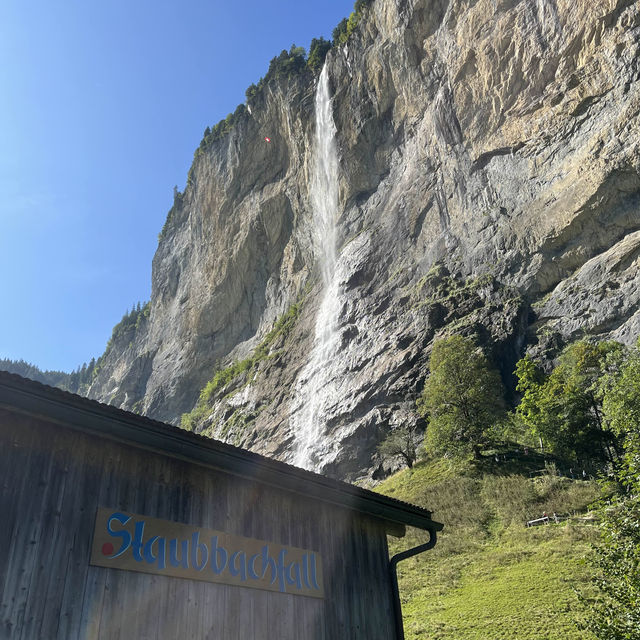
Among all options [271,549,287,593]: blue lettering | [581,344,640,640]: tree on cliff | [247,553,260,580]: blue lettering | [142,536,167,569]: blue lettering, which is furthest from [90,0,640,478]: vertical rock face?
[142,536,167,569]: blue lettering

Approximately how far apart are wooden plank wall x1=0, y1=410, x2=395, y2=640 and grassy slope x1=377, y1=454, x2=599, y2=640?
13.9ft

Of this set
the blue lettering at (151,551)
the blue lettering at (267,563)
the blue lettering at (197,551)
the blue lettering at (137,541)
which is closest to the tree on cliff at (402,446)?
the blue lettering at (267,563)

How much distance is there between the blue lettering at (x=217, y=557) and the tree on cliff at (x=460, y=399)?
86.1ft

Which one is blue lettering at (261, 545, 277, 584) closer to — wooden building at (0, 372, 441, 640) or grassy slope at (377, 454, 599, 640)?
wooden building at (0, 372, 441, 640)

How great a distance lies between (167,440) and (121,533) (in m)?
1.03

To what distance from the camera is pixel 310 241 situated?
6028cm

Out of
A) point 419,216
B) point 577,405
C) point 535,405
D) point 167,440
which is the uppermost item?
point 419,216

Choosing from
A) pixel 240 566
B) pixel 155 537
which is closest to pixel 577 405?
pixel 240 566

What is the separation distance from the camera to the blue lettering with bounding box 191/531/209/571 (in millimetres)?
6723

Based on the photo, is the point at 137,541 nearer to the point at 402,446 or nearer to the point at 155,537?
the point at 155,537

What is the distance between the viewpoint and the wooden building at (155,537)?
18.9ft

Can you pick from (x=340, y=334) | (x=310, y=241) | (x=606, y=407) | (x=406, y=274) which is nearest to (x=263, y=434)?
(x=340, y=334)

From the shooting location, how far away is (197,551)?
6793 mm

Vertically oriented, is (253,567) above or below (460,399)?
below
